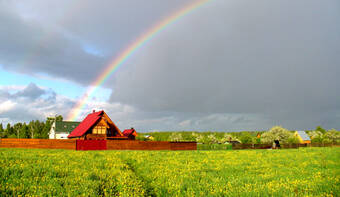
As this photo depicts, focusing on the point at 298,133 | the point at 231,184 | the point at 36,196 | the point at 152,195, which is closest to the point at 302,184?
the point at 231,184

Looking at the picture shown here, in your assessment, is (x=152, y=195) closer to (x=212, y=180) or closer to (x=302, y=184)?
(x=212, y=180)

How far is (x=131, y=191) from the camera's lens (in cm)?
880

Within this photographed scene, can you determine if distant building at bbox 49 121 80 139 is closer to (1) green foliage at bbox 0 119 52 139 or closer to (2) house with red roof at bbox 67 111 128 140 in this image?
(2) house with red roof at bbox 67 111 128 140

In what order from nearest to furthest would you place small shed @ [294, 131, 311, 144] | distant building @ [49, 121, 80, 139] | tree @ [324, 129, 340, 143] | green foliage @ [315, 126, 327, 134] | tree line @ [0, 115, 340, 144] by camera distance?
1. distant building @ [49, 121, 80, 139]
2. tree line @ [0, 115, 340, 144]
3. small shed @ [294, 131, 311, 144]
4. tree @ [324, 129, 340, 143]
5. green foliage @ [315, 126, 327, 134]

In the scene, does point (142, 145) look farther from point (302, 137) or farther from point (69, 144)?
point (302, 137)

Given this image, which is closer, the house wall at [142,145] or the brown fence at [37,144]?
the brown fence at [37,144]

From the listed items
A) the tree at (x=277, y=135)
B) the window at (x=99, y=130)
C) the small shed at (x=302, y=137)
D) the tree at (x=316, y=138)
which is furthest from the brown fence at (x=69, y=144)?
the small shed at (x=302, y=137)

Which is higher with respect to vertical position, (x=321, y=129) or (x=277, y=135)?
(x=277, y=135)

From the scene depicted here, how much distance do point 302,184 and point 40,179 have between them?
36.0ft

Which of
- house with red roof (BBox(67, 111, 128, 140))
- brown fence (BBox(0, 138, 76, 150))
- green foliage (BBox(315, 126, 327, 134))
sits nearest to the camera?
brown fence (BBox(0, 138, 76, 150))

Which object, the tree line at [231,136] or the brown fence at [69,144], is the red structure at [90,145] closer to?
the brown fence at [69,144]

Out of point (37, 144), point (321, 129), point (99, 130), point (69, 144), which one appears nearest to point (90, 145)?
point (69, 144)

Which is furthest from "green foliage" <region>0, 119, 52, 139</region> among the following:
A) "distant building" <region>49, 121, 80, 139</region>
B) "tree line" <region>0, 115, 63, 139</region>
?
"distant building" <region>49, 121, 80, 139</region>

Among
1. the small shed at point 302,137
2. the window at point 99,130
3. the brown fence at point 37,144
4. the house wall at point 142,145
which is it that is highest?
the window at point 99,130
